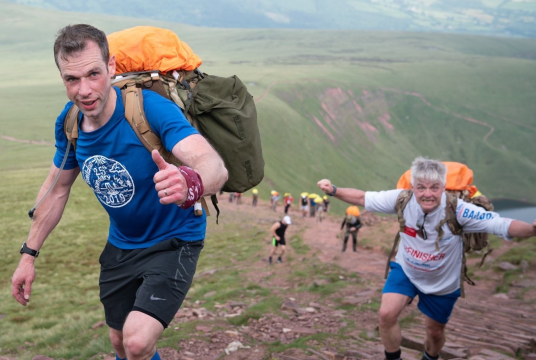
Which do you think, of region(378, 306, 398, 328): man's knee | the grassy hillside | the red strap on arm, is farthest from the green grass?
the red strap on arm

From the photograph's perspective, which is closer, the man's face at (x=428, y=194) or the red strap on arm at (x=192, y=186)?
the red strap on arm at (x=192, y=186)

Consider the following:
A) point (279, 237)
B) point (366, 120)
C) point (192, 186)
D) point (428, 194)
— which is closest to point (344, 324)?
point (428, 194)

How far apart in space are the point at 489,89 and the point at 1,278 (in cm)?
19143

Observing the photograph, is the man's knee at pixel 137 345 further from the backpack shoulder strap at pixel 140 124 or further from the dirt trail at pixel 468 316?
the dirt trail at pixel 468 316

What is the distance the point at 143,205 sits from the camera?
16.3 ft

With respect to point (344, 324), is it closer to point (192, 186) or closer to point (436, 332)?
point (436, 332)

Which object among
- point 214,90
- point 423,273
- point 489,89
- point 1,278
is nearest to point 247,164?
point 214,90

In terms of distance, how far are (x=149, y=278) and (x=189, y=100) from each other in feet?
5.21

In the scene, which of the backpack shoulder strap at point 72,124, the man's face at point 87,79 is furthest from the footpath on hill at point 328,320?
the man's face at point 87,79

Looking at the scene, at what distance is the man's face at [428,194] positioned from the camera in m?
7.09

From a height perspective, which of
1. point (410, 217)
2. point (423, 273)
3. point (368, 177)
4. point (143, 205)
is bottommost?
point (368, 177)

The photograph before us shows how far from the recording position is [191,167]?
4164mm

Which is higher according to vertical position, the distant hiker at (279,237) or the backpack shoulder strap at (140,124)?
the backpack shoulder strap at (140,124)

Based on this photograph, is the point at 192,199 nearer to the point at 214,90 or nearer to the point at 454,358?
the point at 214,90
